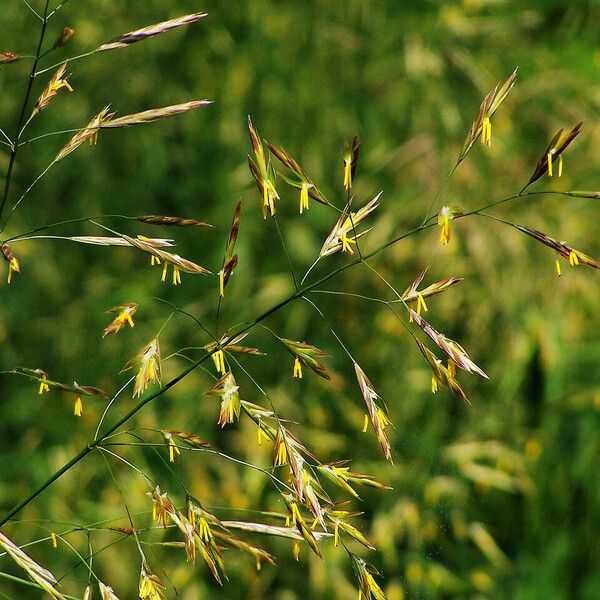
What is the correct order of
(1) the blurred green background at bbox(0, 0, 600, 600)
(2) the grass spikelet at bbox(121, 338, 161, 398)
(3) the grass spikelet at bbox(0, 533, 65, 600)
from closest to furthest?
(3) the grass spikelet at bbox(0, 533, 65, 600)
(2) the grass spikelet at bbox(121, 338, 161, 398)
(1) the blurred green background at bbox(0, 0, 600, 600)

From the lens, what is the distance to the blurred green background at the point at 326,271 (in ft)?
7.67

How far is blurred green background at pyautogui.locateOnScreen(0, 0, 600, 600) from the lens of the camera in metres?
2.34

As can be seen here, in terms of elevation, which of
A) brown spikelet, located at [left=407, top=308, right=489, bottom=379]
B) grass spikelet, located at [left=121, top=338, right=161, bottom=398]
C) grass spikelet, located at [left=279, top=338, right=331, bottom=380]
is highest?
brown spikelet, located at [left=407, top=308, right=489, bottom=379]

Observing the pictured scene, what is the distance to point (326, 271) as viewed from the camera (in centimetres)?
241

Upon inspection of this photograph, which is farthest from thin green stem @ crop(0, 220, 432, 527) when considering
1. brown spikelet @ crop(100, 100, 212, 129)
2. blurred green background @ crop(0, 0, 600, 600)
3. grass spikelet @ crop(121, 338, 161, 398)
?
blurred green background @ crop(0, 0, 600, 600)

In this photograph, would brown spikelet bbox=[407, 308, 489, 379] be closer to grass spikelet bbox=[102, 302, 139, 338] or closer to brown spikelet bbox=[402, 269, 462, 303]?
brown spikelet bbox=[402, 269, 462, 303]

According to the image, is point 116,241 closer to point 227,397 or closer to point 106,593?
point 227,397

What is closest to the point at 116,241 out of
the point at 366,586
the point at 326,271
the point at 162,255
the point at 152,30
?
the point at 162,255

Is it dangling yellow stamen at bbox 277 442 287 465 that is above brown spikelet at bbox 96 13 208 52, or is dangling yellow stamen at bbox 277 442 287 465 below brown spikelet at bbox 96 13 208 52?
below

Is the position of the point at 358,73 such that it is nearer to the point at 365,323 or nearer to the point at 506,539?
the point at 365,323

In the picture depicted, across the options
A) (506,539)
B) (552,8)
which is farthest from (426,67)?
(506,539)

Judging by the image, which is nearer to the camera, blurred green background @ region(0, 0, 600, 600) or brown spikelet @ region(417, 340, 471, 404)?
brown spikelet @ region(417, 340, 471, 404)

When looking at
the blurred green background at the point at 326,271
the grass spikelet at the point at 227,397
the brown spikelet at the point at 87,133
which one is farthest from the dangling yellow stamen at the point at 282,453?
the blurred green background at the point at 326,271

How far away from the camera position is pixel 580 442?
2.36m
